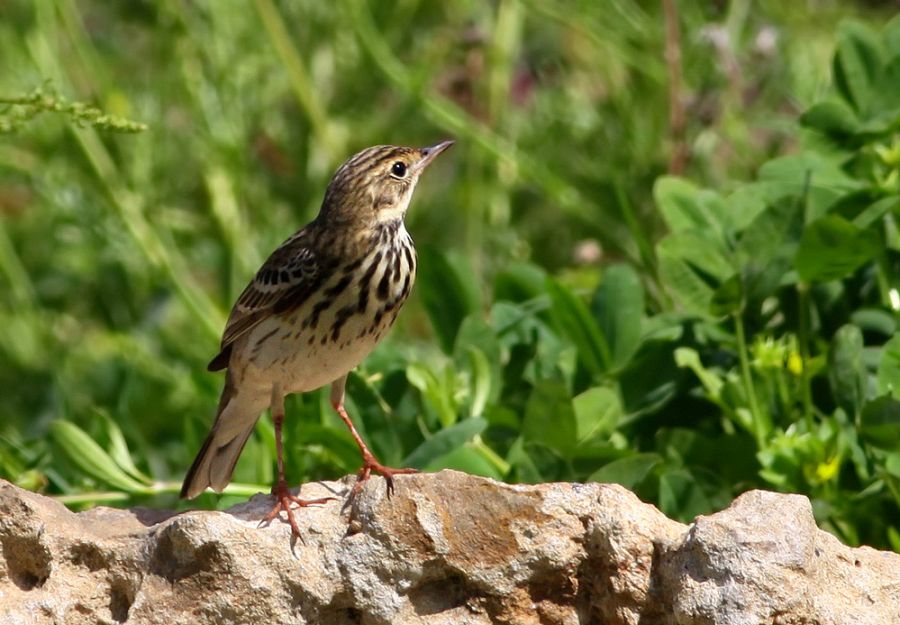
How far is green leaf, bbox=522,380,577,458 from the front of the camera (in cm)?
444

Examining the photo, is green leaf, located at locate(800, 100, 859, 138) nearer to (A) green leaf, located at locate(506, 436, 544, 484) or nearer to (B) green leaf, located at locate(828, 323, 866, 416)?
(B) green leaf, located at locate(828, 323, 866, 416)

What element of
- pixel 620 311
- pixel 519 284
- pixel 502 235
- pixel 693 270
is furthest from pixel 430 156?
pixel 502 235

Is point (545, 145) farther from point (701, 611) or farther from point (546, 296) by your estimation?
point (701, 611)

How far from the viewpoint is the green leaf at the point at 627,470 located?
4.24 m

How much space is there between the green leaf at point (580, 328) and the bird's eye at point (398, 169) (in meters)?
0.65

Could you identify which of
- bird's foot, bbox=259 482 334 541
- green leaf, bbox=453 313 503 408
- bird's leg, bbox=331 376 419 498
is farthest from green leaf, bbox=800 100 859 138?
bird's foot, bbox=259 482 334 541

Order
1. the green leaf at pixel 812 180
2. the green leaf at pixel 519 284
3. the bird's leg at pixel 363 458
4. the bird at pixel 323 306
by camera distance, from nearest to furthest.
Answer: the bird's leg at pixel 363 458, the bird at pixel 323 306, the green leaf at pixel 812 180, the green leaf at pixel 519 284

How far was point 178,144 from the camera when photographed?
27.1 feet

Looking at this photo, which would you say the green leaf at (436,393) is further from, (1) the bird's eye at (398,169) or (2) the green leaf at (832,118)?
(2) the green leaf at (832,118)

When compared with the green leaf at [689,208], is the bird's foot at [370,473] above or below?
below

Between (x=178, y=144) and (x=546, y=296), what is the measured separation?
11.1 feet

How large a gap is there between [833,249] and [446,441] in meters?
1.34

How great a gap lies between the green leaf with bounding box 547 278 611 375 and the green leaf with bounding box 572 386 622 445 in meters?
0.25

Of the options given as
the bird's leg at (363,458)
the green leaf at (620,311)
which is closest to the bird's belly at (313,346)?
the bird's leg at (363,458)
